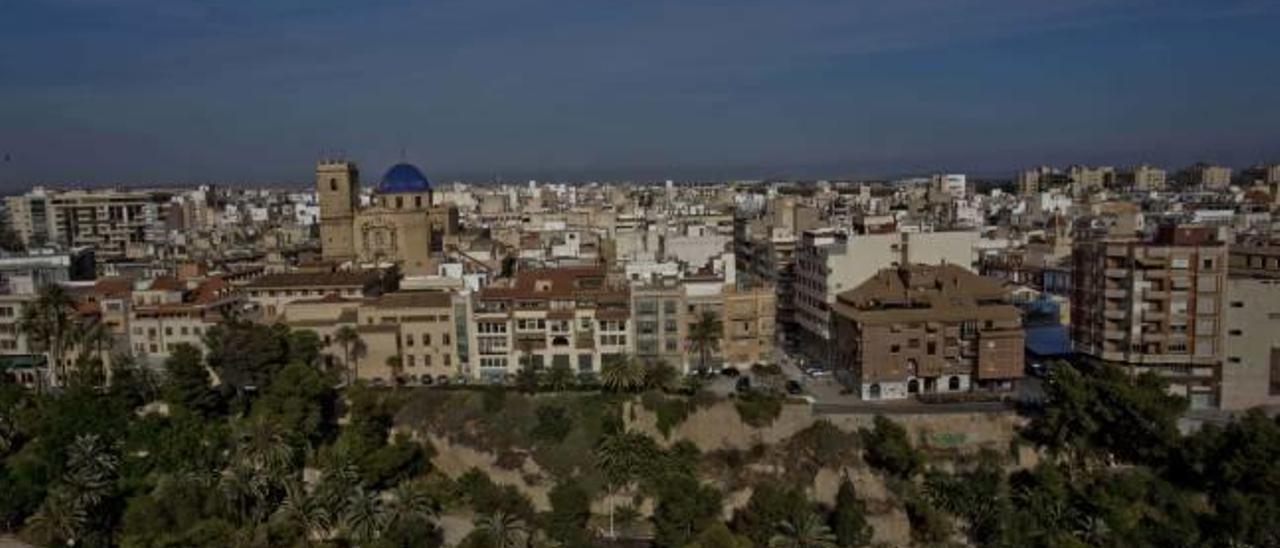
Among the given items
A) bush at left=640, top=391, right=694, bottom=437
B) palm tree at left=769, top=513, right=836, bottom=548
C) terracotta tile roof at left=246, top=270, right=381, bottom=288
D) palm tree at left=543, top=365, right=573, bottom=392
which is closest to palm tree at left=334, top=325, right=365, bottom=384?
terracotta tile roof at left=246, top=270, right=381, bottom=288

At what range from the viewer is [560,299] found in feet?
140

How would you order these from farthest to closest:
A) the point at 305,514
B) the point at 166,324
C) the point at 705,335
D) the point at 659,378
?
the point at 166,324
the point at 705,335
the point at 659,378
the point at 305,514

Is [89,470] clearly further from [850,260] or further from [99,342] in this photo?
[850,260]

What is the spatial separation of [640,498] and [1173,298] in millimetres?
21361

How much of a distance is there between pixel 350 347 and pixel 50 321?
45.1 feet

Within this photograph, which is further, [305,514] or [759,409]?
[759,409]

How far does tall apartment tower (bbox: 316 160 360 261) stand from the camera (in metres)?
61.1

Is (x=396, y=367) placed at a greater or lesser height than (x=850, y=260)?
lesser

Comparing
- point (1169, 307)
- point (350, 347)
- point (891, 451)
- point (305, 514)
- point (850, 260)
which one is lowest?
point (305, 514)

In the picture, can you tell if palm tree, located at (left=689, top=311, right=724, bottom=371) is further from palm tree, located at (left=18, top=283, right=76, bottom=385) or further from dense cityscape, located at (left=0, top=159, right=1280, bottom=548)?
palm tree, located at (left=18, top=283, right=76, bottom=385)

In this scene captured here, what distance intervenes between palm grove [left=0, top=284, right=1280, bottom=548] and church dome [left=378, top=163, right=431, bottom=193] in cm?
2365

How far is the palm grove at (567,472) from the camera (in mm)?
32000

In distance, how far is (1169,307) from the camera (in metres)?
37.6

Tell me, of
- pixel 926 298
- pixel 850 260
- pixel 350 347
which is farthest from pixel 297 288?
pixel 926 298
